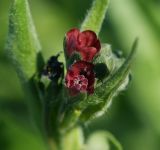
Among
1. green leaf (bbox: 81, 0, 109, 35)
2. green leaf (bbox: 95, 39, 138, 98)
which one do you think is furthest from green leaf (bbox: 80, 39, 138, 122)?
green leaf (bbox: 81, 0, 109, 35)

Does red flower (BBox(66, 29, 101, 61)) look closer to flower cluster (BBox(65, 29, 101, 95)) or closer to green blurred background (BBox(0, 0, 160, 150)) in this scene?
flower cluster (BBox(65, 29, 101, 95))

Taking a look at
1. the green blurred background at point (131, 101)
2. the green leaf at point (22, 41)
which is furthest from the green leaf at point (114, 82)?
the green blurred background at point (131, 101)

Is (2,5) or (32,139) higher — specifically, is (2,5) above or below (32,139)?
above

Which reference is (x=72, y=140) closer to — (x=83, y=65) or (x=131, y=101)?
(x=83, y=65)

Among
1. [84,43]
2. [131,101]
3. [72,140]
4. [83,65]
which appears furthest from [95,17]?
[131,101]

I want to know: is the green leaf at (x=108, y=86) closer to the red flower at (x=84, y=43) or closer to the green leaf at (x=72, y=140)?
the red flower at (x=84, y=43)

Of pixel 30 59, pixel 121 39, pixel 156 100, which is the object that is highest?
pixel 30 59

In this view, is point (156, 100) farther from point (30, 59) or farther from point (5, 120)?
point (30, 59)

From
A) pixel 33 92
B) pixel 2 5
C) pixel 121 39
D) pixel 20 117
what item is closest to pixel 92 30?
pixel 33 92

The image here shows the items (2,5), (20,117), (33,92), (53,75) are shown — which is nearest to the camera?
(53,75)
